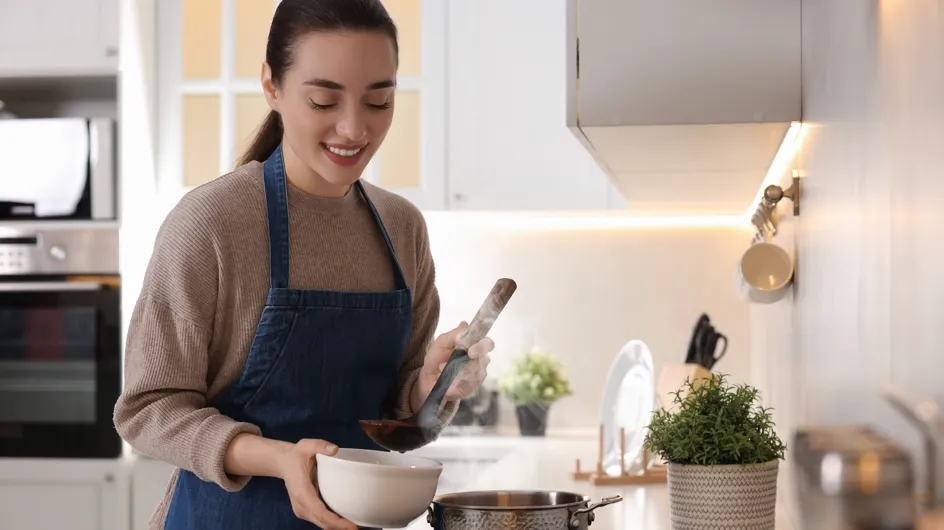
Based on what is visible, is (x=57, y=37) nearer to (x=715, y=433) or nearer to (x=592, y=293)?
(x=592, y=293)

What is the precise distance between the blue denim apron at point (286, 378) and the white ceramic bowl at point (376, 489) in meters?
0.29

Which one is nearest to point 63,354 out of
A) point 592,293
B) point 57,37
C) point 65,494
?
point 65,494

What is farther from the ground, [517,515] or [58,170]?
[58,170]

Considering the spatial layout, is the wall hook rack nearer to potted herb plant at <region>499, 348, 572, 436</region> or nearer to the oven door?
potted herb plant at <region>499, 348, 572, 436</region>

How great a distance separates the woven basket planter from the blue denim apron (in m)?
0.42

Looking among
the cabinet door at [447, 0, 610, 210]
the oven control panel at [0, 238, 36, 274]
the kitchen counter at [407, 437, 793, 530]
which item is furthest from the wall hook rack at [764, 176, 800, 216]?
the oven control panel at [0, 238, 36, 274]

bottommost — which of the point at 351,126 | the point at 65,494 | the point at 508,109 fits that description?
the point at 65,494

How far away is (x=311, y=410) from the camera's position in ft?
4.26

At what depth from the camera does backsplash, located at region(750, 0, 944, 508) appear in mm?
695

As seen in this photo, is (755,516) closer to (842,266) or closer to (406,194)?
(842,266)

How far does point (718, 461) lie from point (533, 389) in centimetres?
218

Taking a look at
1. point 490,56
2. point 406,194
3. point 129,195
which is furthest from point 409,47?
point 129,195

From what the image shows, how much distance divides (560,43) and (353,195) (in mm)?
1794

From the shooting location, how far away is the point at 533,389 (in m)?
3.30
